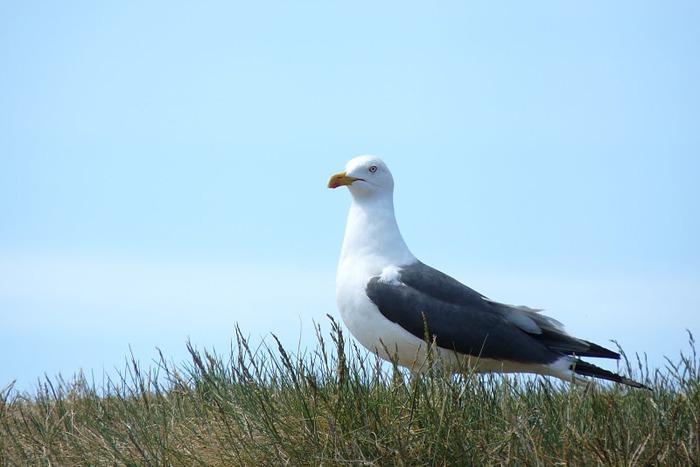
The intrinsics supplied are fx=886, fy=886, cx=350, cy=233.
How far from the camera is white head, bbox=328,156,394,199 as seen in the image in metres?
8.14

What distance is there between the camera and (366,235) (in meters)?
7.97

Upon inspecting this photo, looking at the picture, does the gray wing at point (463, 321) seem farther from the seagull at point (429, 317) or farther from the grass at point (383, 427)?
the grass at point (383, 427)

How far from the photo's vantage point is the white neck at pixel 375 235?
7902 mm

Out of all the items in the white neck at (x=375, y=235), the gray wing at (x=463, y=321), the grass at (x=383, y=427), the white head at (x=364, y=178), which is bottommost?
the grass at (x=383, y=427)

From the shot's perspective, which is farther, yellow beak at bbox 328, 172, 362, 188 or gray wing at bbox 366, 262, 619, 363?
yellow beak at bbox 328, 172, 362, 188

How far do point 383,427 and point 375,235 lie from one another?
3.33 m

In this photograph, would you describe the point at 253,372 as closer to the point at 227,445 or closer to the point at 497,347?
the point at 227,445

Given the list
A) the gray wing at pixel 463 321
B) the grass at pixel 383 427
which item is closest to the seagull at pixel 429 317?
the gray wing at pixel 463 321

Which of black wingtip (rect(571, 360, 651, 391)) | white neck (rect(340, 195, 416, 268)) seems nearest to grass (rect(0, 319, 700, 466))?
black wingtip (rect(571, 360, 651, 391))

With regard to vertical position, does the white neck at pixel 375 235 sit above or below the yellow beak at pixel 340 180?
below

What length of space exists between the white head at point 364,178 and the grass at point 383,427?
A: 255cm

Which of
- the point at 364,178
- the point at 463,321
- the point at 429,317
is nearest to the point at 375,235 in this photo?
the point at 364,178

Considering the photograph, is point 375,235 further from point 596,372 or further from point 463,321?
point 596,372

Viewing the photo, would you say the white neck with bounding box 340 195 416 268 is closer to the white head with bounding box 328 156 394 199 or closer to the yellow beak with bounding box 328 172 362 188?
the white head with bounding box 328 156 394 199
